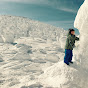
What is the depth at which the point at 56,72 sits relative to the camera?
460 cm

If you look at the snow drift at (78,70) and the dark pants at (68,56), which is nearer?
the snow drift at (78,70)

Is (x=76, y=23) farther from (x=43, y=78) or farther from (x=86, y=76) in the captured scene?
(x=43, y=78)

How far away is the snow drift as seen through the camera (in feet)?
13.8

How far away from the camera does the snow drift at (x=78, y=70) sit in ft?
13.8

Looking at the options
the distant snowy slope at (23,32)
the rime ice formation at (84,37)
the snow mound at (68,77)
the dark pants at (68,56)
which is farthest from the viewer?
the distant snowy slope at (23,32)

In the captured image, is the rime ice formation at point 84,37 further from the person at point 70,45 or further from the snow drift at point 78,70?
the person at point 70,45

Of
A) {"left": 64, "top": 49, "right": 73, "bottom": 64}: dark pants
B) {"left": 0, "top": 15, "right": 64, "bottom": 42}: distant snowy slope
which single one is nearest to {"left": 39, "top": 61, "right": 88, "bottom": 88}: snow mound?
{"left": 64, "top": 49, "right": 73, "bottom": 64}: dark pants

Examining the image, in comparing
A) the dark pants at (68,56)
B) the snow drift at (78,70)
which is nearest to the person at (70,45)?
the dark pants at (68,56)

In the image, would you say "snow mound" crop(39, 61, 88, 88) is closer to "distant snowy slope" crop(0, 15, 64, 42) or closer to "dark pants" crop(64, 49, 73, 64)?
"dark pants" crop(64, 49, 73, 64)

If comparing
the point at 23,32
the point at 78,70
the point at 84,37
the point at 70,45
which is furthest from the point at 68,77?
the point at 23,32

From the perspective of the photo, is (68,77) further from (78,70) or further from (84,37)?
(84,37)

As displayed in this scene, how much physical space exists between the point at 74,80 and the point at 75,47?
1.18 m

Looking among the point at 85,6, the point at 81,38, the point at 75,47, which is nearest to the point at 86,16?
the point at 85,6

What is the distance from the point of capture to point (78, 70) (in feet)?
14.2
